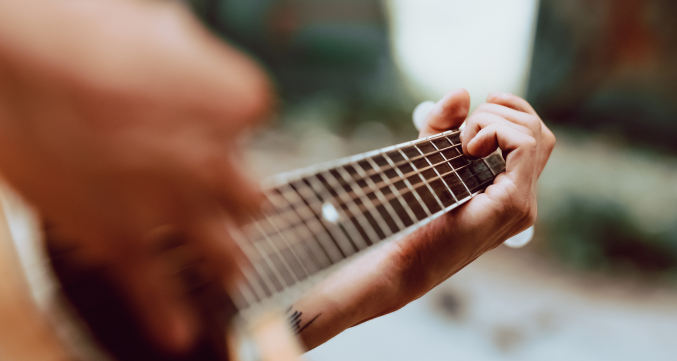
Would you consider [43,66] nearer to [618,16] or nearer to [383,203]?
[383,203]

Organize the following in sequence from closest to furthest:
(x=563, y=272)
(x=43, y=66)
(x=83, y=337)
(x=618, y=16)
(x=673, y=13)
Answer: (x=43, y=66), (x=83, y=337), (x=673, y=13), (x=618, y=16), (x=563, y=272)

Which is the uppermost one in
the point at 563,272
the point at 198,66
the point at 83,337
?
the point at 198,66

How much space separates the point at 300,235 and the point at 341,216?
0.07 metres

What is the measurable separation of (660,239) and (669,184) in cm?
26

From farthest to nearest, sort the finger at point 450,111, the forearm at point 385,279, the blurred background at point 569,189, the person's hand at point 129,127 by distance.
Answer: the blurred background at point 569,189 < the finger at point 450,111 < the forearm at point 385,279 < the person's hand at point 129,127

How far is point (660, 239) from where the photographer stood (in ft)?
5.34

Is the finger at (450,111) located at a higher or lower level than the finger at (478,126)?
higher

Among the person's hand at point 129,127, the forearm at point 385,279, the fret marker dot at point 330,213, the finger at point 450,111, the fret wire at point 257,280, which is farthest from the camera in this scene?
the finger at point 450,111

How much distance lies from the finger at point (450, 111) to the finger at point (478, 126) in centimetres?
4

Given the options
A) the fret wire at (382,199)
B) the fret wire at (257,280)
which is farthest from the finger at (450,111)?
the fret wire at (257,280)

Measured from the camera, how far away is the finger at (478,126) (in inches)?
26.3

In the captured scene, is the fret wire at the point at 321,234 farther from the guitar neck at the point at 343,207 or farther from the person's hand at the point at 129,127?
the person's hand at the point at 129,127

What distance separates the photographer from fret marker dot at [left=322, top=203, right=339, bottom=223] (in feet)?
1.46

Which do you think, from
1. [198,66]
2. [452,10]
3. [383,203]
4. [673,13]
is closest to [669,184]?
[673,13]
